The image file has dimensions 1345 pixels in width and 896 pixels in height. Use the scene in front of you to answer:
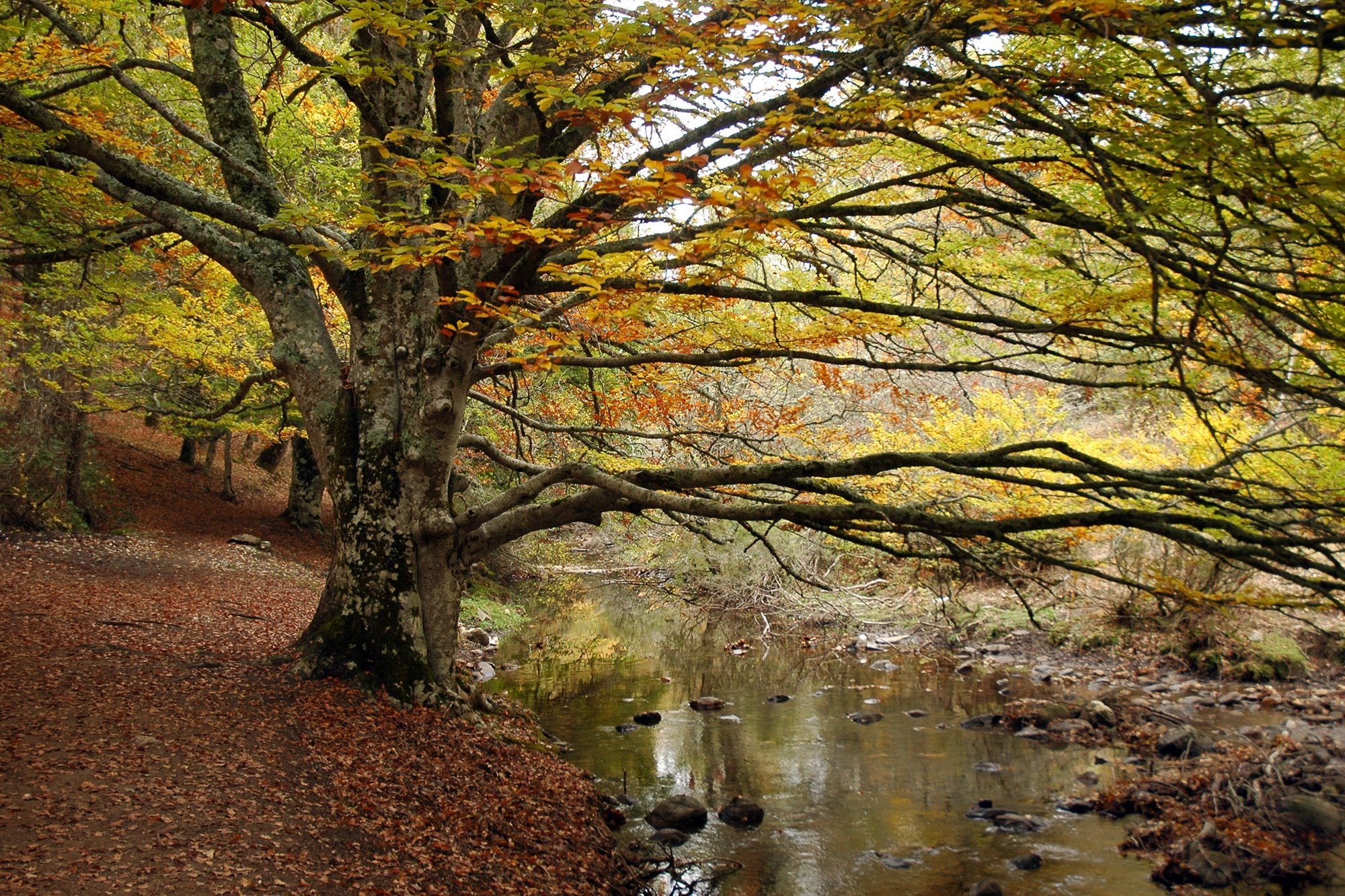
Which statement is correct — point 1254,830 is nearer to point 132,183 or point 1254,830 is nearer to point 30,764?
point 30,764

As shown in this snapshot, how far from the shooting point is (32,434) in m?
12.6

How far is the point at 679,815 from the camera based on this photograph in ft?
24.8

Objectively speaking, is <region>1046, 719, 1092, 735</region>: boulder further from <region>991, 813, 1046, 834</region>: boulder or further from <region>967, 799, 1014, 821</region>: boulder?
<region>991, 813, 1046, 834</region>: boulder

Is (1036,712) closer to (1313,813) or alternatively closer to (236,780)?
(1313,813)

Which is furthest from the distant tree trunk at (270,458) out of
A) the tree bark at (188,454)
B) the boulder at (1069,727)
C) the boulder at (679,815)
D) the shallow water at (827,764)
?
the boulder at (1069,727)

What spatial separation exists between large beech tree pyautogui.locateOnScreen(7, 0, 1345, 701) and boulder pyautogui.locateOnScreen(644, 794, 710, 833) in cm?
245

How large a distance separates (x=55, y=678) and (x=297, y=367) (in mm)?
2876

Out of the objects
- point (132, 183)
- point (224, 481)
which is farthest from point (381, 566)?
point (224, 481)

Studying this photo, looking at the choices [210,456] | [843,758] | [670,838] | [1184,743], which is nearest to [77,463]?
[210,456]

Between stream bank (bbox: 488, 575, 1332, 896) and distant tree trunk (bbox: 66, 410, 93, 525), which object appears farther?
distant tree trunk (bbox: 66, 410, 93, 525)

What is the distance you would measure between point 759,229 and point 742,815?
5.80m

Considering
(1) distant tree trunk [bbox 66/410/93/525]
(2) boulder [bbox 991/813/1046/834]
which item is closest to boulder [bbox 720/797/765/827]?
(2) boulder [bbox 991/813/1046/834]

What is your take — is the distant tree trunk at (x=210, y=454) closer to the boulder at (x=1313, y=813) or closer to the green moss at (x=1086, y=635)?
the green moss at (x=1086, y=635)

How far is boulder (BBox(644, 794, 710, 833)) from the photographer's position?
24.6 ft
